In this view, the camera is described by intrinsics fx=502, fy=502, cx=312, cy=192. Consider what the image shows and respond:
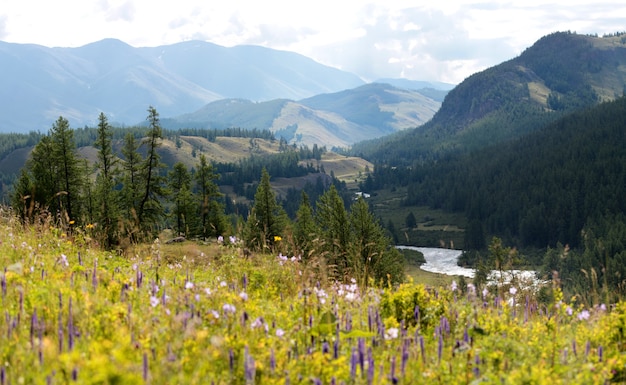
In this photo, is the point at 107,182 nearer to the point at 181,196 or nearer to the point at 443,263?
the point at 181,196

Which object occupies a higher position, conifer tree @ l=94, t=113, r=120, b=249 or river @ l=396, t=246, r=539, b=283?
conifer tree @ l=94, t=113, r=120, b=249

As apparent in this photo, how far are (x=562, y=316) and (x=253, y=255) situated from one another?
712cm

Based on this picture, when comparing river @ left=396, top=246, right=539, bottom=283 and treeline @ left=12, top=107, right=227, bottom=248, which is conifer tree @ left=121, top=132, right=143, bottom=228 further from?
river @ left=396, top=246, right=539, bottom=283

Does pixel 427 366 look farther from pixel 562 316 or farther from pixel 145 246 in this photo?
pixel 145 246

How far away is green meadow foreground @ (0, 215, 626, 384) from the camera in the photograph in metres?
4.50

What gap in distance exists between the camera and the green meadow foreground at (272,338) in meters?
4.50

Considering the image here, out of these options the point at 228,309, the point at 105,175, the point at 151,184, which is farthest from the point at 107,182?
the point at 228,309

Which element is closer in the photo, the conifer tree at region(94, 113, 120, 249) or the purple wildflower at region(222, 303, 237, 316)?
the purple wildflower at region(222, 303, 237, 316)

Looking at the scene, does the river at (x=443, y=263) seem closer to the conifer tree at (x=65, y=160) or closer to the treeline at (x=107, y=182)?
the treeline at (x=107, y=182)

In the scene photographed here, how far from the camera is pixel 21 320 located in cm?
556

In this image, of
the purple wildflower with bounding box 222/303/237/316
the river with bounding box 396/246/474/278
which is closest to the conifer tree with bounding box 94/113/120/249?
the purple wildflower with bounding box 222/303/237/316

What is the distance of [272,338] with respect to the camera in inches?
220

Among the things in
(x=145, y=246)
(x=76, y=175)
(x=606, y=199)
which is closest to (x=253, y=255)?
(x=145, y=246)

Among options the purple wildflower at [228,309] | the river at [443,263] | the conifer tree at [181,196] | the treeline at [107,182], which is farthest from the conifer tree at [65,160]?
the river at [443,263]
